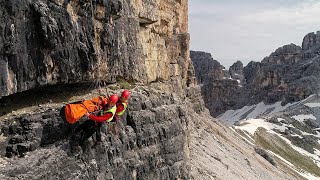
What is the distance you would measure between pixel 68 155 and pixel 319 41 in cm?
19697

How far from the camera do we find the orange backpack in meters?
15.4

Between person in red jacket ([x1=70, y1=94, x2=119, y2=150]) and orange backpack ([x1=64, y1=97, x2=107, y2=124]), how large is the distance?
0.80ft

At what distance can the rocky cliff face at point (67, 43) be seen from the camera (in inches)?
545

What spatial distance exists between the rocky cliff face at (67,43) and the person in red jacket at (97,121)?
196 cm

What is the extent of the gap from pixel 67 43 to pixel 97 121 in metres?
3.33

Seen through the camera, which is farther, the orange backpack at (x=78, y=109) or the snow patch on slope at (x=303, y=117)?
the snow patch on slope at (x=303, y=117)

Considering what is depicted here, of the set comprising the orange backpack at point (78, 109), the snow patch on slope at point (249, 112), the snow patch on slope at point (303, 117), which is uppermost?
the orange backpack at point (78, 109)

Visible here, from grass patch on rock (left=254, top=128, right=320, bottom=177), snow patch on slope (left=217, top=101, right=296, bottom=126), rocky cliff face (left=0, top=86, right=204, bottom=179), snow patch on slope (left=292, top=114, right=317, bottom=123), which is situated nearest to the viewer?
rocky cliff face (left=0, top=86, right=204, bottom=179)

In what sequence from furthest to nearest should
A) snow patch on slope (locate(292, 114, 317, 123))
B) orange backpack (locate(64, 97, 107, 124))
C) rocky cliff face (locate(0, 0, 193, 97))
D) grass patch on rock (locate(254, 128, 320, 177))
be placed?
1. snow patch on slope (locate(292, 114, 317, 123))
2. grass patch on rock (locate(254, 128, 320, 177))
3. orange backpack (locate(64, 97, 107, 124))
4. rocky cliff face (locate(0, 0, 193, 97))

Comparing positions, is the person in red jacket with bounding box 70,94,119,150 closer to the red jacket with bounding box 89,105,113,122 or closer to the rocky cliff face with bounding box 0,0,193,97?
the red jacket with bounding box 89,105,113,122

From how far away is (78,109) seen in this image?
15.7m

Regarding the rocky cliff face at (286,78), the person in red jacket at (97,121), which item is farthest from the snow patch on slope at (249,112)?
the person in red jacket at (97,121)

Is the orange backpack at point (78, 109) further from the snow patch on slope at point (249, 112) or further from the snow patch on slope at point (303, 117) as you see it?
the snow patch on slope at point (249, 112)

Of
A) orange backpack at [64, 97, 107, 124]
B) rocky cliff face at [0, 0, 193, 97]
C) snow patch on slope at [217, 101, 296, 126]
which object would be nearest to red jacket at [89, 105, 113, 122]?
orange backpack at [64, 97, 107, 124]
